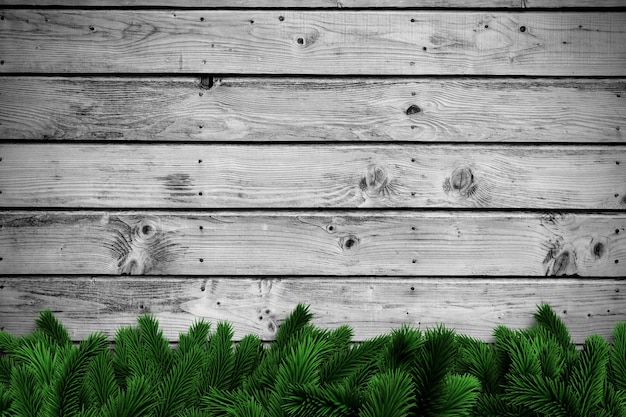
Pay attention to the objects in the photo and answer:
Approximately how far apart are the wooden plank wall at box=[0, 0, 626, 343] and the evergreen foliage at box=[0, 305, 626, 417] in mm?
416

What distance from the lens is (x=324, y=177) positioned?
4.86 feet

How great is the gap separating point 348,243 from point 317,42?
65cm

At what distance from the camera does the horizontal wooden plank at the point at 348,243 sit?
1481 millimetres

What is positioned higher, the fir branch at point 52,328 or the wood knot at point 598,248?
the wood knot at point 598,248

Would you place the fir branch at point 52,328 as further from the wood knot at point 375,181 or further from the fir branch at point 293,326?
the wood knot at point 375,181

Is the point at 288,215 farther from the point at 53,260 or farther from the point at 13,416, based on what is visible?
the point at 13,416

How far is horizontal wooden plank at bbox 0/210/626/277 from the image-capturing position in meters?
1.48

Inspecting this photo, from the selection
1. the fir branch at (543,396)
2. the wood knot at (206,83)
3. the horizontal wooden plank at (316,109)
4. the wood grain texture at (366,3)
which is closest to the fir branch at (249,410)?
the fir branch at (543,396)

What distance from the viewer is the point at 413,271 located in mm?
1488

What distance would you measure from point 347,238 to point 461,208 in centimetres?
38

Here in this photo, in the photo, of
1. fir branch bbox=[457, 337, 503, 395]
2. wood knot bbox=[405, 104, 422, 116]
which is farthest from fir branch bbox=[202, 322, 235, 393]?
wood knot bbox=[405, 104, 422, 116]

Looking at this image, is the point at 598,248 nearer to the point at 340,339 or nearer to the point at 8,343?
the point at 340,339

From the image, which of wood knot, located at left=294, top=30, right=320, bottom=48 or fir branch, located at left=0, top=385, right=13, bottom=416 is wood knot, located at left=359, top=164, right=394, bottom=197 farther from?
fir branch, located at left=0, top=385, right=13, bottom=416

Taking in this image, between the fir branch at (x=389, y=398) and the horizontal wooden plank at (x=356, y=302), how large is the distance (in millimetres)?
768
